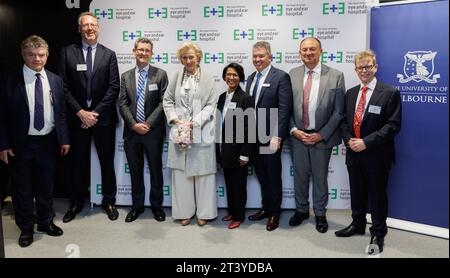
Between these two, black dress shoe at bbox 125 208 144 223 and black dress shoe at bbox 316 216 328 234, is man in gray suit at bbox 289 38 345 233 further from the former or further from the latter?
black dress shoe at bbox 125 208 144 223

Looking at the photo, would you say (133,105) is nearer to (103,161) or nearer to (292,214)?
(103,161)

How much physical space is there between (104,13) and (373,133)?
2.87 metres

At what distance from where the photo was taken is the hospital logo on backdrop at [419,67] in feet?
10.9

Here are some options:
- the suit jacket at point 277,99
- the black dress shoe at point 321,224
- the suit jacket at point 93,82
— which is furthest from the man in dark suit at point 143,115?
the black dress shoe at point 321,224

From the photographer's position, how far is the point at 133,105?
3.78 m

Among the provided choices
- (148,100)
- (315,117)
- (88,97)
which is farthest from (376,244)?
(88,97)

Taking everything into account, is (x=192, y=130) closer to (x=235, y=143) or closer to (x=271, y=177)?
(x=235, y=143)

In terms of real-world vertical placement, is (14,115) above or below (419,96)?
below

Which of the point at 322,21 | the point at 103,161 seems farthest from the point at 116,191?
the point at 322,21

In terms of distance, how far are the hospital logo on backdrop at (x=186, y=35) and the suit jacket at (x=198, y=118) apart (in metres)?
0.57

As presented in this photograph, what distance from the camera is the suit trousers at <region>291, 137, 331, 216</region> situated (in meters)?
3.58

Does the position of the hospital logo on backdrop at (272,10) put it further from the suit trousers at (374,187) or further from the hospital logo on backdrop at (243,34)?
the suit trousers at (374,187)

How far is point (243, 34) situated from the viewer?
13.1 ft

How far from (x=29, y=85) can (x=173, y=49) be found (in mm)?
1432
